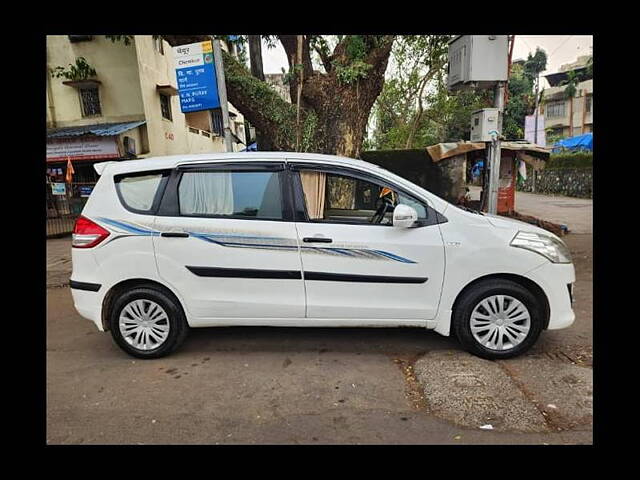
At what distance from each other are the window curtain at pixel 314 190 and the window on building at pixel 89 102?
43.2 ft

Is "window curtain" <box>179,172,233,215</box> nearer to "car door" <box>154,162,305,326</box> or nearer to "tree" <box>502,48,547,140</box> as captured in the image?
"car door" <box>154,162,305,326</box>

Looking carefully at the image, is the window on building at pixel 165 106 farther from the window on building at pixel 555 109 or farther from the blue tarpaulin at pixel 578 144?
the window on building at pixel 555 109

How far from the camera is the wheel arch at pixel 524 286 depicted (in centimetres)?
344

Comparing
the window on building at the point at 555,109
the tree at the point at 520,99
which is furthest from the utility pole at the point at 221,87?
the window on building at the point at 555,109

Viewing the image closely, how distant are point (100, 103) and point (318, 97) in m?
10.2

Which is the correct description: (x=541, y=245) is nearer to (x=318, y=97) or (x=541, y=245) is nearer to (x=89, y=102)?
(x=318, y=97)

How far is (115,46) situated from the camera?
13344 millimetres

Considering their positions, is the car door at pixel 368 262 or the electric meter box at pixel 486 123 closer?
the car door at pixel 368 262

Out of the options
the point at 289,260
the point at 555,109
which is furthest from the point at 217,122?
the point at 555,109

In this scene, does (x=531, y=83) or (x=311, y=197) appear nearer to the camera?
(x=311, y=197)

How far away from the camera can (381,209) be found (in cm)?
384

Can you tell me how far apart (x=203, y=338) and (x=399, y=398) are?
2.09 m

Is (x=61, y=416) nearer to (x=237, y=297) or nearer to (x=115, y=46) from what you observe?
(x=237, y=297)

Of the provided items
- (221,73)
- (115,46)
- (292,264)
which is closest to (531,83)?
(115,46)
